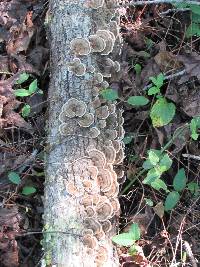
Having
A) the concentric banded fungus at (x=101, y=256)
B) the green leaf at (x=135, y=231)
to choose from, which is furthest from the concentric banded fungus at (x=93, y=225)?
the green leaf at (x=135, y=231)

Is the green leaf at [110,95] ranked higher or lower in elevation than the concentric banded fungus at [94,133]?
higher

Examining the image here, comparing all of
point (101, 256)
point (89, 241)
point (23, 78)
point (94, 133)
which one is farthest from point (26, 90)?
point (101, 256)

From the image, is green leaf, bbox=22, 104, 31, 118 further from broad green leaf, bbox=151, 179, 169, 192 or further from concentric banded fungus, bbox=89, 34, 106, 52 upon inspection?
broad green leaf, bbox=151, 179, 169, 192

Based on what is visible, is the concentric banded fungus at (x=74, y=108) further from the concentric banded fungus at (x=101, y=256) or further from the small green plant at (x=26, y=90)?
the concentric banded fungus at (x=101, y=256)

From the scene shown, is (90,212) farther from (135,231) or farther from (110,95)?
(110,95)

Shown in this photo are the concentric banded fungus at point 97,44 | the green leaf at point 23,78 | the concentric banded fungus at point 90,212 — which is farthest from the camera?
the green leaf at point 23,78

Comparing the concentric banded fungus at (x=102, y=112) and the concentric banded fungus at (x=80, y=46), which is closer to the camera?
the concentric banded fungus at (x=102, y=112)

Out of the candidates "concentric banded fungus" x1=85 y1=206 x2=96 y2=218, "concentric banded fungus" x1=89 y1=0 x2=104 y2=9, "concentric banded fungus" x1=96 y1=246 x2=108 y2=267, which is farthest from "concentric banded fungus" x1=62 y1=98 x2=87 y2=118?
"concentric banded fungus" x1=96 y1=246 x2=108 y2=267
